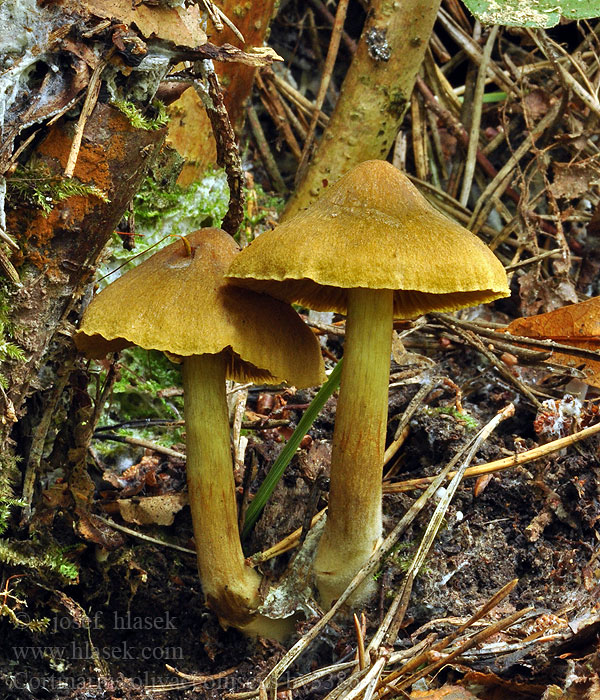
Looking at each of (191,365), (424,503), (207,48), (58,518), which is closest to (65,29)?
(207,48)

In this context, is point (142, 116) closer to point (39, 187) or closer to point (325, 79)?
point (39, 187)

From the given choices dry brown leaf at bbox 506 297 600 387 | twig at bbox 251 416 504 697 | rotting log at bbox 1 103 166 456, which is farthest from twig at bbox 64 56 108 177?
dry brown leaf at bbox 506 297 600 387

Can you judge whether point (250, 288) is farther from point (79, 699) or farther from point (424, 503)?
point (79, 699)

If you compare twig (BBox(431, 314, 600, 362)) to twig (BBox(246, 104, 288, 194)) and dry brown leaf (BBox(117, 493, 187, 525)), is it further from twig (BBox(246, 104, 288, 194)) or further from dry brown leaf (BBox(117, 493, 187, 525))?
twig (BBox(246, 104, 288, 194))

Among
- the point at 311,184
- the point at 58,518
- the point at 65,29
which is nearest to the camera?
the point at 65,29

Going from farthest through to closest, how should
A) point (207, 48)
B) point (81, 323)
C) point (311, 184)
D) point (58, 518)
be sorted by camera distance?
1. point (311, 184)
2. point (58, 518)
3. point (81, 323)
4. point (207, 48)
